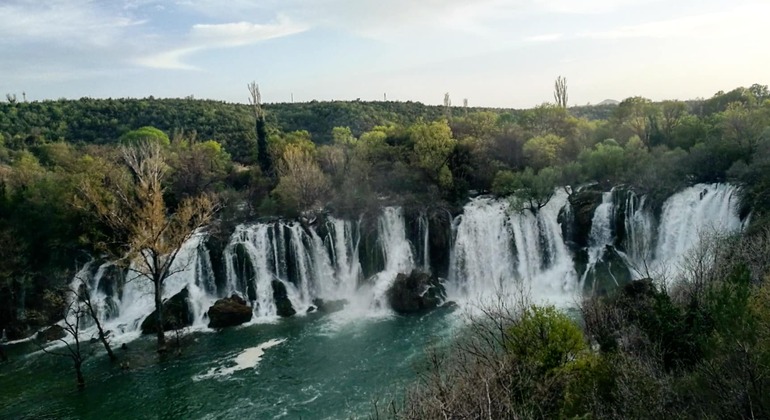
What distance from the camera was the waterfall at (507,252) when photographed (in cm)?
3597

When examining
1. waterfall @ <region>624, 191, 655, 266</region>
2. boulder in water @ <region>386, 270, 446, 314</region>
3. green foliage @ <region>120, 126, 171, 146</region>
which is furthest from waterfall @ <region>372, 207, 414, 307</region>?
green foliage @ <region>120, 126, 171, 146</region>

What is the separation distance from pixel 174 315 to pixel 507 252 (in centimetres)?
2214

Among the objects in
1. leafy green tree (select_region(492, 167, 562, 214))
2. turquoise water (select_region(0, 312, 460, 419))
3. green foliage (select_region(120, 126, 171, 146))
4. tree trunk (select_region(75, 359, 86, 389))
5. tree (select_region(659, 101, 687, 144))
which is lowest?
turquoise water (select_region(0, 312, 460, 419))

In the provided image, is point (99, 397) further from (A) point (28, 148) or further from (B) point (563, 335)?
(A) point (28, 148)

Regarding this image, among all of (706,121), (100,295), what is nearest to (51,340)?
(100,295)

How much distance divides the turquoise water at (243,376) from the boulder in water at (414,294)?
5.09ft

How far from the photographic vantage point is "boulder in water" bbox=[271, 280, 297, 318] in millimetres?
34312

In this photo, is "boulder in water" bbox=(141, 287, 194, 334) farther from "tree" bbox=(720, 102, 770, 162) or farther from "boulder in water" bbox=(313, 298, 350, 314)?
"tree" bbox=(720, 102, 770, 162)

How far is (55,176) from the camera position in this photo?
4128 cm

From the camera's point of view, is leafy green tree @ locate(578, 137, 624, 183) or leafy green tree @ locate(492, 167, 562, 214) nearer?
leafy green tree @ locate(492, 167, 562, 214)

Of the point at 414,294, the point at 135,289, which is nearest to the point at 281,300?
the point at 414,294

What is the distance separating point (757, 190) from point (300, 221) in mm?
28696

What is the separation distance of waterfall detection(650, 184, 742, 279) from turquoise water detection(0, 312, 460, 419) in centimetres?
1361

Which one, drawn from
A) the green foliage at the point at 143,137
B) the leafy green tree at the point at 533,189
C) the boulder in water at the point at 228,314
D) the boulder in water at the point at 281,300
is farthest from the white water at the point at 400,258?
the green foliage at the point at 143,137
